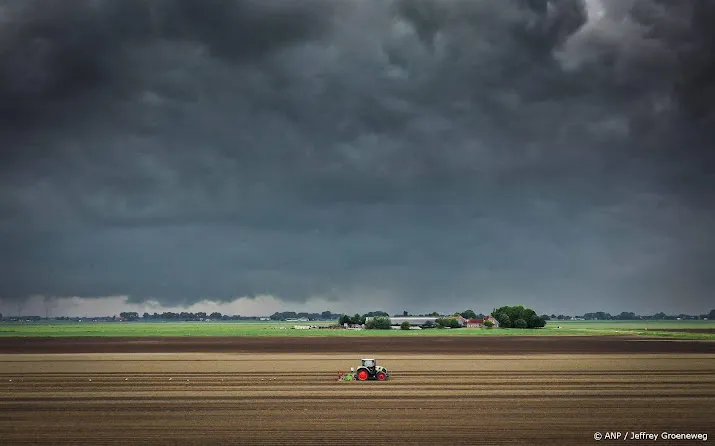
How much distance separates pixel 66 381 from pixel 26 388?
413cm

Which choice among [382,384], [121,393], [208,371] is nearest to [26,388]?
[121,393]

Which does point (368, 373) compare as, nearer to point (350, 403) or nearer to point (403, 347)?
point (350, 403)

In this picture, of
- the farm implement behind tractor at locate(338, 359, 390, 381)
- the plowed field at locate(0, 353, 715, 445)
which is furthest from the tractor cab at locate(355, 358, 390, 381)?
the plowed field at locate(0, 353, 715, 445)

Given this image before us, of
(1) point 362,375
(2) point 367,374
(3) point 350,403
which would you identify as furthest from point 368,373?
A: (3) point 350,403

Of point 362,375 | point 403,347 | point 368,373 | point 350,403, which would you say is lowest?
point 403,347

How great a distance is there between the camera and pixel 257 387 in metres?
44.3

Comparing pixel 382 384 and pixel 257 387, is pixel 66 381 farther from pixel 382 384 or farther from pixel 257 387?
pixel 382 384

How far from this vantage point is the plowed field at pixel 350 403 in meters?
28.1

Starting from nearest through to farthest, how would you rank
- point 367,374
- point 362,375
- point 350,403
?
point 350,403 → point 362,375 → point 367,374

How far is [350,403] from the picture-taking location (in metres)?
36.0

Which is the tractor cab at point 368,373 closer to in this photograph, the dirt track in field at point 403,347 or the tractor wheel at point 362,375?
the tractor wheel at point 362,375

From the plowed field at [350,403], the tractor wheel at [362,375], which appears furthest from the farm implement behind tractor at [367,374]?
the plowed field at [350,403]

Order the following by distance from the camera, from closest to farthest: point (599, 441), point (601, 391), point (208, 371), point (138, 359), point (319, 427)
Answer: point (599, 441), point (319, 427), point (601, 391), point (208, 371), point (138, 359)

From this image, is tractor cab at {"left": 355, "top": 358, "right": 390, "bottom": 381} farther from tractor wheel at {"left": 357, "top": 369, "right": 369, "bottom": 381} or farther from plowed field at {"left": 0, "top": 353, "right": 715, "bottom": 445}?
plowed field at {"left": 0, "top": 353, "right": 715, "bottom": 445}
